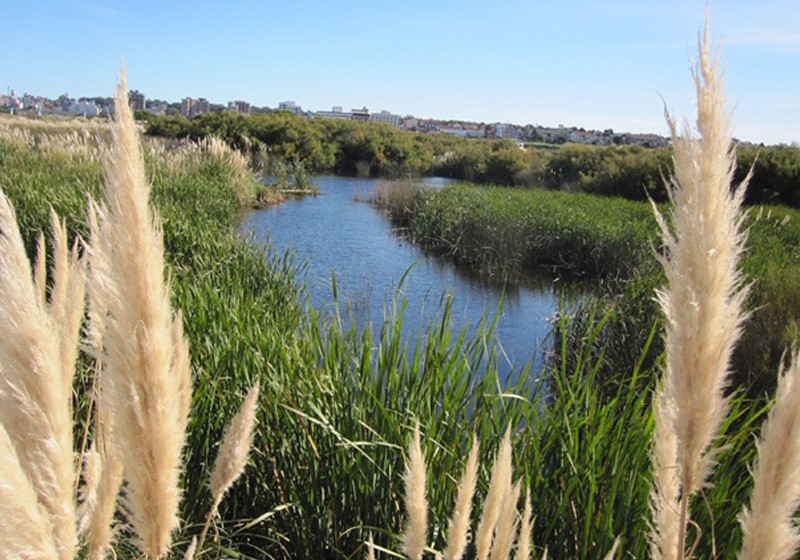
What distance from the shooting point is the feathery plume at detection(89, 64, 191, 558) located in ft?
3.02

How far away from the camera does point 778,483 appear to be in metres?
0.99

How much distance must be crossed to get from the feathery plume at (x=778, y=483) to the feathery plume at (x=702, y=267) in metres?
0.11

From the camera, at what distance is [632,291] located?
8.16m

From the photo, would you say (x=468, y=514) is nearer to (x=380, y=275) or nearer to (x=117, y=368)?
A: (x=117, y=368)

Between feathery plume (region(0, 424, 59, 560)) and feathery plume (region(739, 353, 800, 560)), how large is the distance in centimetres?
95

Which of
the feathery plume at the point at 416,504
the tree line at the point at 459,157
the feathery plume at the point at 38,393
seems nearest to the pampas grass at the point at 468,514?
the feathery plume at the point at 416,504

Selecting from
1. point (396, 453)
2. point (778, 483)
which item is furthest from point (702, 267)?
point (396, 453)

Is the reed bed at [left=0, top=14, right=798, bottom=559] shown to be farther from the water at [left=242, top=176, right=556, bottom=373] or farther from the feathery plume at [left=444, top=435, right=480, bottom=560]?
the water at [left=242, top=176, right=556, bottom=373]

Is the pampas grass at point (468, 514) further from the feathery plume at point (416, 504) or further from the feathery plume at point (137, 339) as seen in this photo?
the feathery plume at point (137, 339)

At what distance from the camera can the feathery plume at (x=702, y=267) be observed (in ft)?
3.43

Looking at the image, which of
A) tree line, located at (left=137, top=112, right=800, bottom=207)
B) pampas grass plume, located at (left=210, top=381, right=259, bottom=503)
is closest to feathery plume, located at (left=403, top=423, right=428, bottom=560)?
pampas grass plume, located at (left=210, top=381, right=259, bottom=503)

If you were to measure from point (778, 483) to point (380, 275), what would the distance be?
40.2 feet

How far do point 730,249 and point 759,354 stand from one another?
5749 mm

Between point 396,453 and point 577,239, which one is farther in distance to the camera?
point 577,239
